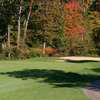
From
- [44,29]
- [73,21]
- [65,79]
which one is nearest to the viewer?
[65,79]

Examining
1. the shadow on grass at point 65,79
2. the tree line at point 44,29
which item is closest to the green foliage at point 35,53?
the tree line at point 44,29

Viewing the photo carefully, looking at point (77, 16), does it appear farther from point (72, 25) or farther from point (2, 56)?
point (2, 56)

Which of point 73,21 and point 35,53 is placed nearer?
point 35,53

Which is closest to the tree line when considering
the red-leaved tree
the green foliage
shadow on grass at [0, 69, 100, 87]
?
the green foliage

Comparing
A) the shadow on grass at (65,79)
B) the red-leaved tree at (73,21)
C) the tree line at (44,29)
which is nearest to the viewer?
the shadow on grass at (65,79)

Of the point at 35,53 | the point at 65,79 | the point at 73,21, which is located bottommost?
the point at 35,53

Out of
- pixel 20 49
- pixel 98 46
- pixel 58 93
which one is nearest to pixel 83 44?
pixel 98 46

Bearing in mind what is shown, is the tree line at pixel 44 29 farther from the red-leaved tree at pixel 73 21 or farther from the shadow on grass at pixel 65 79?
the shadow on grass at pixel 65 79

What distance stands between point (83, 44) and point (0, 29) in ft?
Answer: 45.6

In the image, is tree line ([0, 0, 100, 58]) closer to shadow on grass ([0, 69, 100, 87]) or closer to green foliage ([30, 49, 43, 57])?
green foliage ([30, 49, 43, 57])

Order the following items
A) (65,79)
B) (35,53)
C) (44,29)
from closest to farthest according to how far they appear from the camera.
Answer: (65,79)
(35,53)
(44,29)

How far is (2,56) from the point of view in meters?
32.2

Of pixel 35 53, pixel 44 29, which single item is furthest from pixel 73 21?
pixel 35 53

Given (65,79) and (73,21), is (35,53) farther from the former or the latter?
(65,79)
